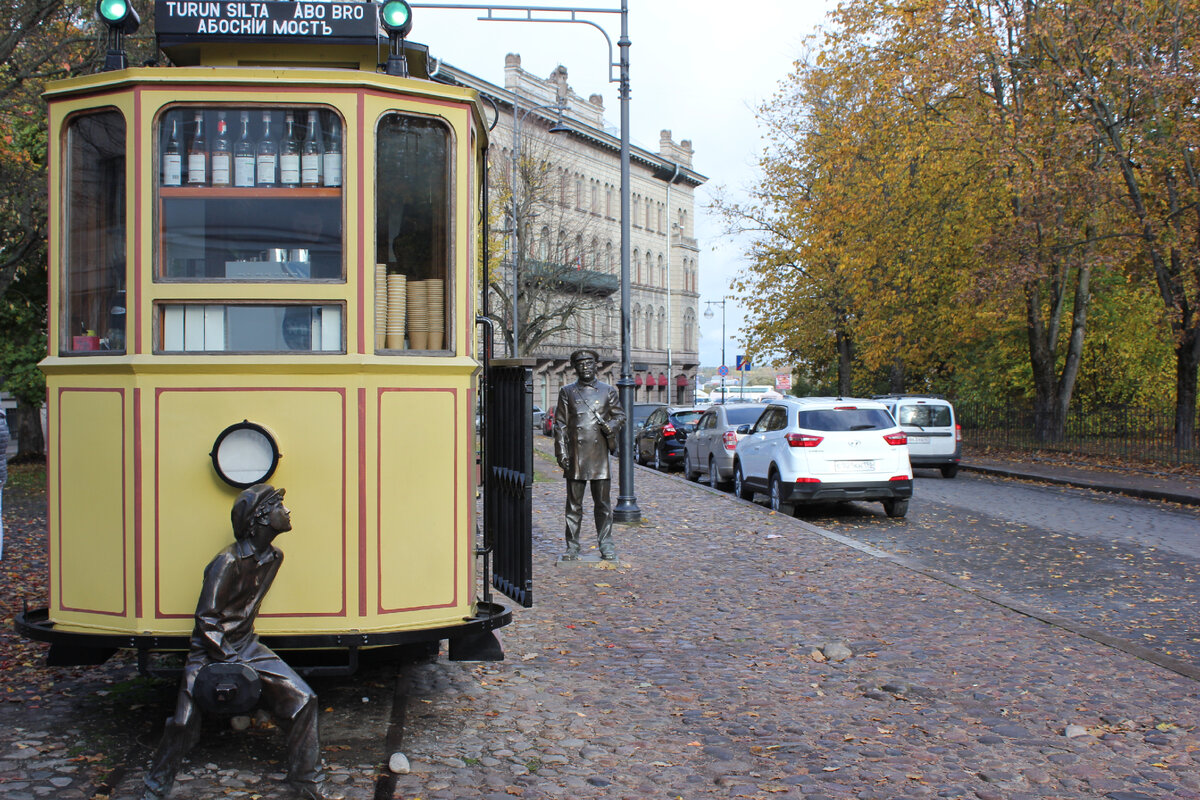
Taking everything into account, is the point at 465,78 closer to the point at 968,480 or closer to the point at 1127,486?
the point at 968,480

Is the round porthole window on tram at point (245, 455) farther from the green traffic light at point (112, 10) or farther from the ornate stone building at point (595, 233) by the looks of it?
the ornate stone building at point (595, 233)

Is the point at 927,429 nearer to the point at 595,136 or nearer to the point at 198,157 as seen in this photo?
the point at 198,157

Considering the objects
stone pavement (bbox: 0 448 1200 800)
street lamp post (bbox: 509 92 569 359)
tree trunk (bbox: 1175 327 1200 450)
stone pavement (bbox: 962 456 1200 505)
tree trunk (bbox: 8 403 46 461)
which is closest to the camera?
stone pavement (bbox: 0 448 1200 800)

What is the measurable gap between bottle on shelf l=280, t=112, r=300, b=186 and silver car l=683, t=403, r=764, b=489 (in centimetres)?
1404

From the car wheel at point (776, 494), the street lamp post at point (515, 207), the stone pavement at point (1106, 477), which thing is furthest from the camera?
the street lamp post at point (515, 207)

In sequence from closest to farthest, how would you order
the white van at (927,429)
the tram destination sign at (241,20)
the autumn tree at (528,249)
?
the tram destination sign at (241,20) < the white van at (927,429) < the autumn tree at (528,249)

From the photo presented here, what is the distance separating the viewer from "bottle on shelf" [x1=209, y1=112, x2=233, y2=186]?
4863 millimetres

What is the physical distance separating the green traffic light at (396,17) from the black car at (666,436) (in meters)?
18.9

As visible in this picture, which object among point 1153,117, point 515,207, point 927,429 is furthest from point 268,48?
point 515,207

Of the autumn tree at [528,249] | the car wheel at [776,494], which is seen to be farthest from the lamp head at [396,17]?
the autumn tree at [528,249]

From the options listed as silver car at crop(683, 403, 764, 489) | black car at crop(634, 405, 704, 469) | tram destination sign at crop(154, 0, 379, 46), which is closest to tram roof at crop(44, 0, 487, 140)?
tram destination sign at crop(154, 0, 379, 46)

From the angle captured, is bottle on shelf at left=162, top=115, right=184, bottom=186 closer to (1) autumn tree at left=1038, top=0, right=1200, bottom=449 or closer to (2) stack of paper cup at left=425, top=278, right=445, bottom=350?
(2) stack of paper cup at left=425, top=278, right=445, bottom=350

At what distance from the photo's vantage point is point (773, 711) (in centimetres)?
576

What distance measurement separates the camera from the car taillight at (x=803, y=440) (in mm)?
15016
